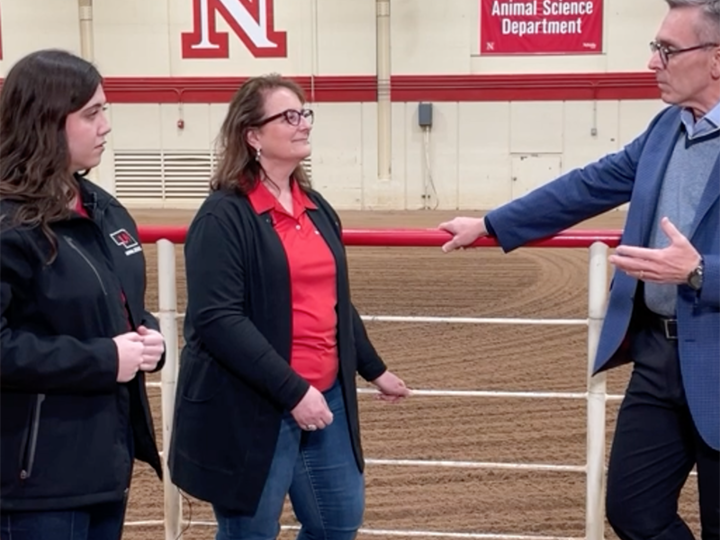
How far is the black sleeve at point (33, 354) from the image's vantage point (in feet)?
6.35

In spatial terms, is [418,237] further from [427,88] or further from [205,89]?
[205,89]

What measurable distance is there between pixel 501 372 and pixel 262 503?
399cm

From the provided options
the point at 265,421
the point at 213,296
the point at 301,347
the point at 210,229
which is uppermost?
the point at 210,229

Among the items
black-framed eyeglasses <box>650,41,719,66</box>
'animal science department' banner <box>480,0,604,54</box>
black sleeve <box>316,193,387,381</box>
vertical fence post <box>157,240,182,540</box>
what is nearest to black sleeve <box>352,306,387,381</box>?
black sleeve <box>316,193,387,381</box>

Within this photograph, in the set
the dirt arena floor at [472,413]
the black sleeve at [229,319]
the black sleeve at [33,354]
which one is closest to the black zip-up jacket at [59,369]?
the black sleeve at [33,354]

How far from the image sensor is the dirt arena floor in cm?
412

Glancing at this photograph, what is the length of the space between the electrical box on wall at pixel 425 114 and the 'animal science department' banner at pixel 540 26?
140 cm

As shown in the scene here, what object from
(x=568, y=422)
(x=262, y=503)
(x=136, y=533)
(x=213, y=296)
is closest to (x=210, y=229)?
(x=213, y=296)

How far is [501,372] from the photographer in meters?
6.34

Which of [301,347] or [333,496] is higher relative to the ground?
[301,347]

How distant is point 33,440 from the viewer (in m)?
2.02

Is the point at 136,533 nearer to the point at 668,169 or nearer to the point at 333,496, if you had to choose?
the point at 333,496

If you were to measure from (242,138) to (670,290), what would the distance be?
46.0 inches

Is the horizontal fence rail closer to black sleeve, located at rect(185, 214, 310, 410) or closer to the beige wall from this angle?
black sleeve, located at rect(185, 214, 310, 410)
